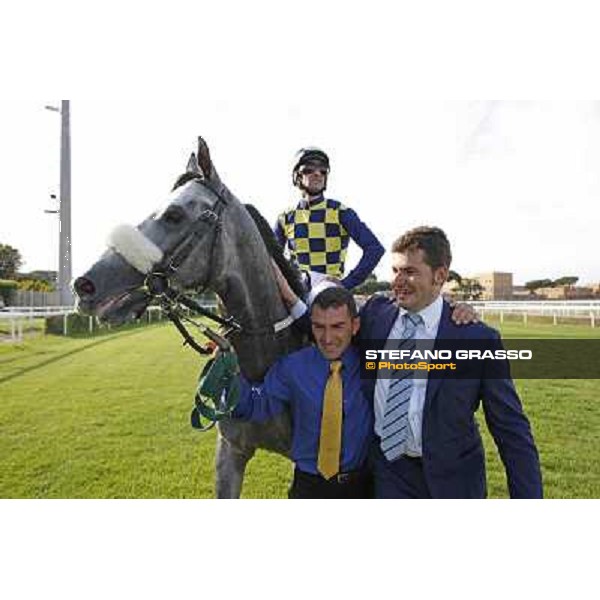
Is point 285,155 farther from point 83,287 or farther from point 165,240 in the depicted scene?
point 83,287

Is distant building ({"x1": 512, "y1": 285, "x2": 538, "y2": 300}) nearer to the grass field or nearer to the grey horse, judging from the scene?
the grass field

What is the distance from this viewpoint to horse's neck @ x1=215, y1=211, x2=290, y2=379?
1.82 m

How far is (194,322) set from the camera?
1.76m

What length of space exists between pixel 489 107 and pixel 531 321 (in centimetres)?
90

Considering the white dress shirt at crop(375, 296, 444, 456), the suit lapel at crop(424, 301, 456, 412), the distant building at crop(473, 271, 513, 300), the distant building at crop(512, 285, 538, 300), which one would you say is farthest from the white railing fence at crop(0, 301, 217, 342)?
the distant building at crop(512, 285, 538, 300)

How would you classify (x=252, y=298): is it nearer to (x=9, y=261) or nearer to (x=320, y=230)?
(x=320, y=230)

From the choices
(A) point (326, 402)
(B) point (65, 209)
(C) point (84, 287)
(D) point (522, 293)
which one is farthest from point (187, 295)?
(D) point (522, 293)

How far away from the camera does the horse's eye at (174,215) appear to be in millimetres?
1619

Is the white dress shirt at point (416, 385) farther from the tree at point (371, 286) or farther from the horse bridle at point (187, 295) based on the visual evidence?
the tree at point (371, 286)

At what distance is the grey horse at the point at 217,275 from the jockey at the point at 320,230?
0.33 meters

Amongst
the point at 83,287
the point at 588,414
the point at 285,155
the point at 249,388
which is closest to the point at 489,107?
the point at 285,155

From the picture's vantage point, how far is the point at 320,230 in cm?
230

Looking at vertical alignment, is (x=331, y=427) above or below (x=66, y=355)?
below

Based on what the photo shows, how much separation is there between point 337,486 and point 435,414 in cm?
41
